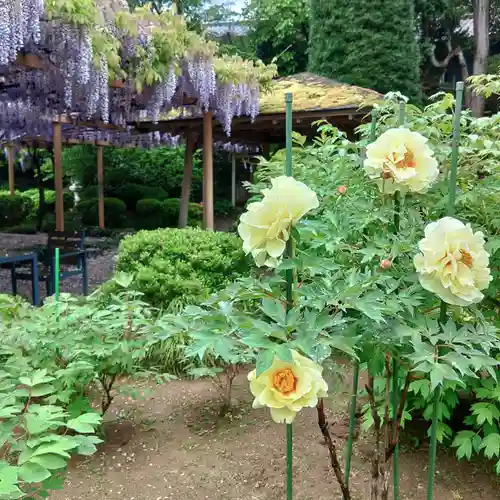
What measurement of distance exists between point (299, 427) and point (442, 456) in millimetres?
822

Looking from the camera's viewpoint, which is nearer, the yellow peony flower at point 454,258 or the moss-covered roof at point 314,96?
the yellow peony flower at point 454,258

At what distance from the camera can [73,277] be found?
777cm

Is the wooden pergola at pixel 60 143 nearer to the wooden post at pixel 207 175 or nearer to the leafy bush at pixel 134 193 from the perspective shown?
the leafy bush at pixel 134 193

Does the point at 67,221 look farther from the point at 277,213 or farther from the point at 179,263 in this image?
the point at 277,213

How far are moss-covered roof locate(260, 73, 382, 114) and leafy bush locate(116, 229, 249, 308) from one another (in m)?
3.66

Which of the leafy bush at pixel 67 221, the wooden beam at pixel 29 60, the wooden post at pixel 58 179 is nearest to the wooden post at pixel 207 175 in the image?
the wooden post at pixel 58 179

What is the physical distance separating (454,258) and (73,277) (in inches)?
291

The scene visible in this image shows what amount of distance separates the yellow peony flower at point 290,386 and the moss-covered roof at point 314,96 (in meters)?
6.90

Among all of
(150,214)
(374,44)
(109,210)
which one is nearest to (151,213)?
(150,214)

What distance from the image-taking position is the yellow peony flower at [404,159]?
1.16 meters

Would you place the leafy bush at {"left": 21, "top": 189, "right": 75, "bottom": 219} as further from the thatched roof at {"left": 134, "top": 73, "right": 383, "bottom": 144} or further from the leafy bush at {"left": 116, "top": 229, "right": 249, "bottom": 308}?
the leafy bush at {"left": 116, "top": 229, "right": 249, "bottom": 308}

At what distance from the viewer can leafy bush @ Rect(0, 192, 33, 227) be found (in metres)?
15.5

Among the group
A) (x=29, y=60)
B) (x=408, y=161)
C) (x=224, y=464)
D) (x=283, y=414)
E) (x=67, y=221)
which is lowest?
(x=224, y=464)

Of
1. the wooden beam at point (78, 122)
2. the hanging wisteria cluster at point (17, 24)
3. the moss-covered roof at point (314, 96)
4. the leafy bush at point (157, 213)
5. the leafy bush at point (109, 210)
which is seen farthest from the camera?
the leafy bush at point (109, 210)
